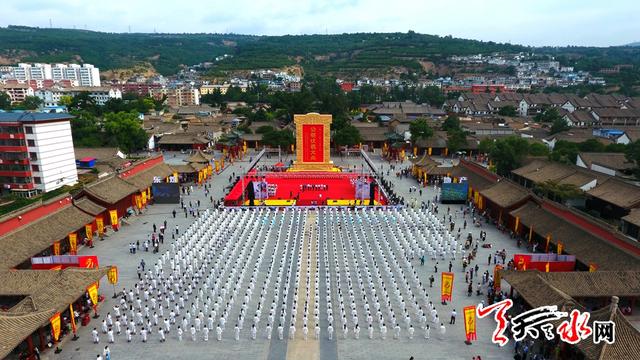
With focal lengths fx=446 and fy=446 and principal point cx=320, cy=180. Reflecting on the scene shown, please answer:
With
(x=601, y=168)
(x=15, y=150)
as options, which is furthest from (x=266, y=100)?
(x=601, y=168)

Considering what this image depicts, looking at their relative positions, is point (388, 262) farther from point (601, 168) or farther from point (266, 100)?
point (266, 100)

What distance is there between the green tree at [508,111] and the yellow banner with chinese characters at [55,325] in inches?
3158

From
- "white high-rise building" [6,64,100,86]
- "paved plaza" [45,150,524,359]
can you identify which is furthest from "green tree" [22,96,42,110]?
"paved plaza" [45,150,524,359]

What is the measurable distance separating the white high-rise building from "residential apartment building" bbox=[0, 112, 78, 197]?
359 ft

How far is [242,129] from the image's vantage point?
215 ft

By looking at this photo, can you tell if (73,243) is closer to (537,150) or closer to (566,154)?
(537,150)

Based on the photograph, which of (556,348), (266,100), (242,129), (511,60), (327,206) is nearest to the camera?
(556,348)

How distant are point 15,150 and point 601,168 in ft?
146

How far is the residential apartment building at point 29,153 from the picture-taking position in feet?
109

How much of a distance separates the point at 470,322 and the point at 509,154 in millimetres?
25432

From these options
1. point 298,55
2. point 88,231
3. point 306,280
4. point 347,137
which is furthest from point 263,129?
point 298,55

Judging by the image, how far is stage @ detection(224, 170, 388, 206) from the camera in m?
35.0

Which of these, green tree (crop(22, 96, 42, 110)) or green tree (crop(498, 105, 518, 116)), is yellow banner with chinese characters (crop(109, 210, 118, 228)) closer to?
green tree (crop(22, 96, 42, 110))

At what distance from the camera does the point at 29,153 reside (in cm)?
3356
